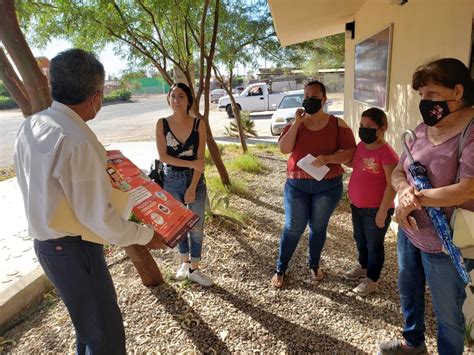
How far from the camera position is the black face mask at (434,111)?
5.33 ft

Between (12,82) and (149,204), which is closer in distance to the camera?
(149,204)

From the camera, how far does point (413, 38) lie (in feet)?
11.6

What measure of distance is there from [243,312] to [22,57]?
2.47m

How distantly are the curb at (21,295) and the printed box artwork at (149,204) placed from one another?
179cm

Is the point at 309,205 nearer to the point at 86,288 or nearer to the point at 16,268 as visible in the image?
the point at 86,288

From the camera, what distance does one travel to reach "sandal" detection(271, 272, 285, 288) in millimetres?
3049

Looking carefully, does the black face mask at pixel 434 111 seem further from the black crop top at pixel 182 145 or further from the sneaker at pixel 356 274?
the sneaker at pixel 356 274

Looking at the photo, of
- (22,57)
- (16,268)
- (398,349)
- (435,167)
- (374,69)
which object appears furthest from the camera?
(374,69)

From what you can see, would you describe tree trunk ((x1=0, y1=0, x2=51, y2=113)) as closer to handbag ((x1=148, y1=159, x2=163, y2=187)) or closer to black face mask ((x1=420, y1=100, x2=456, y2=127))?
handbag ((x1=148, y1=159, x2=163, y2=187))

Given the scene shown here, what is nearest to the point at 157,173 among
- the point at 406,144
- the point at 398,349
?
the point at 406,144

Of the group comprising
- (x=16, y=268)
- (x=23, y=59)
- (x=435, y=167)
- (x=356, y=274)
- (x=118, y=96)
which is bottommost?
(x=118, y=96)

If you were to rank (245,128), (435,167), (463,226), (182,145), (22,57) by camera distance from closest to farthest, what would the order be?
(463,226) < (435,167) < (22,57) < (182,145) < (245,128)

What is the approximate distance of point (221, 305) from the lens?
284cm

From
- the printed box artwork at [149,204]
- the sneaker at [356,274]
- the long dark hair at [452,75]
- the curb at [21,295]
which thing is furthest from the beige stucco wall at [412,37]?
the curb at [21,295]
